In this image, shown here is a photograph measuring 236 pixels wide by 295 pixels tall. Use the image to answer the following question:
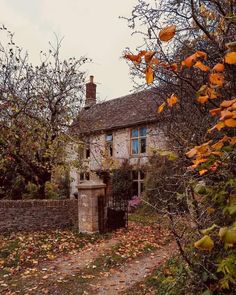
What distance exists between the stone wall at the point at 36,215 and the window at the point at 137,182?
841 cm

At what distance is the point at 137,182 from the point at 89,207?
10116 millimetres

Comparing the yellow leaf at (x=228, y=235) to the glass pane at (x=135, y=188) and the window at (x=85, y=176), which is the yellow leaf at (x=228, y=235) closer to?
the glass pane at (x=135, y=188)

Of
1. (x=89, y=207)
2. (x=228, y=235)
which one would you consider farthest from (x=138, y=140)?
(x=228, y=235)

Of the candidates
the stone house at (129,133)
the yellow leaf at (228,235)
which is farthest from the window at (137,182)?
the yellow leaf at (228,235)

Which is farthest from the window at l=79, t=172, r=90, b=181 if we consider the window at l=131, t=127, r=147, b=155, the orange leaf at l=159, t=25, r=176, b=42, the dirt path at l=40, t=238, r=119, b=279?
the orange leaf at l=159, t=25, r=176, b=42

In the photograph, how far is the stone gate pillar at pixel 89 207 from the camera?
409 inches

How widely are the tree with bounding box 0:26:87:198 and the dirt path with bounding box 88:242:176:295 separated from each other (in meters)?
5.68

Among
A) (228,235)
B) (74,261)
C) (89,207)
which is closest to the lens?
(228,235)

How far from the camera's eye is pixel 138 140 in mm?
20516

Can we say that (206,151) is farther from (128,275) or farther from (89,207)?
(89,207)

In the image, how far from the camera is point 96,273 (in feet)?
21.7

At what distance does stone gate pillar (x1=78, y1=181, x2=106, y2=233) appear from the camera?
10.4 meters

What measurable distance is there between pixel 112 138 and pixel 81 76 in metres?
9.08

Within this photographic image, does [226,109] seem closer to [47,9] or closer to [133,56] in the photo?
[133,56]
